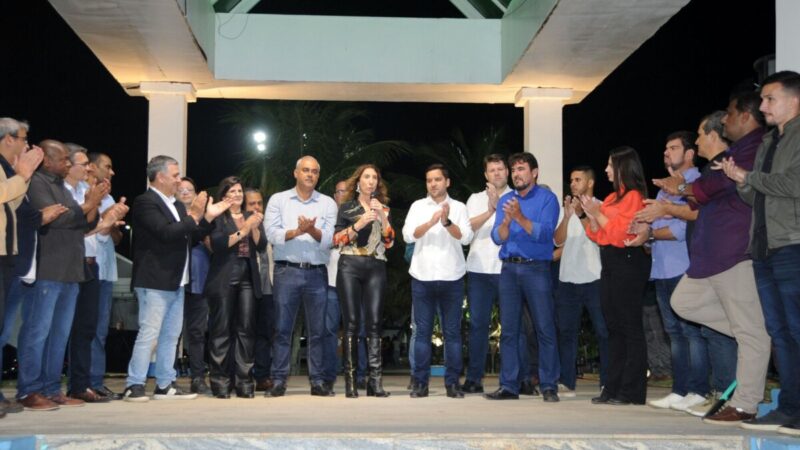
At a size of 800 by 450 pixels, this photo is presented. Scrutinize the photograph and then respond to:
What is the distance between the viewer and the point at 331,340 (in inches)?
292

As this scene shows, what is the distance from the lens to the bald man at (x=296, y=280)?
671 cm

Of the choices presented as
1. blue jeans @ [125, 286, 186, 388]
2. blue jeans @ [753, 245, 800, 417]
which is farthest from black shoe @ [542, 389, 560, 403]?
blue jeans @ [125, 286, 186, 388]

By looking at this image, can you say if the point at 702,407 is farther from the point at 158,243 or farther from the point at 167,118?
the point at 167,118

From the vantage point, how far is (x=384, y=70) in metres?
9.12

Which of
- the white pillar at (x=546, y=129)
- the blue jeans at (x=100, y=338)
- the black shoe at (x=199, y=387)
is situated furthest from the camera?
the white pillar at (x=546, y=129)

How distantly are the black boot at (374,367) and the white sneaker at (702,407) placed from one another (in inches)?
86.9

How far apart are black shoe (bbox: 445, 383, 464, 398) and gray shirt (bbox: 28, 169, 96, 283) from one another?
103 inches

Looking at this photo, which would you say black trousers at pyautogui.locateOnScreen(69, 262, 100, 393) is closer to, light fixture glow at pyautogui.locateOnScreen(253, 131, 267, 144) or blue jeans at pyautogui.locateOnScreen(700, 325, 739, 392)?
blue jeans at pyautogui.locateOnScreen(700, 325, 739, 392)

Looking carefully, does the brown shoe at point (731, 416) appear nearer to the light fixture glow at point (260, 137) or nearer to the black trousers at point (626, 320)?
the black trousers at point (626, 320)

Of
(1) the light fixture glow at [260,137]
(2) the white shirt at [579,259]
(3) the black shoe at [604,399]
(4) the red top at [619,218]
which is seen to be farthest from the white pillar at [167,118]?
(1) the light fixture glow at [260,137]

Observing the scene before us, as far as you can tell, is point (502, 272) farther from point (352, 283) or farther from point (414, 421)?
point (414, 421)

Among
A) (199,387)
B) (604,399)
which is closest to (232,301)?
(199,387)

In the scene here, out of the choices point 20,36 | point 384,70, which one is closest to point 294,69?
point 384,70

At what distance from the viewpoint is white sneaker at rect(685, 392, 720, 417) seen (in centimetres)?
530
